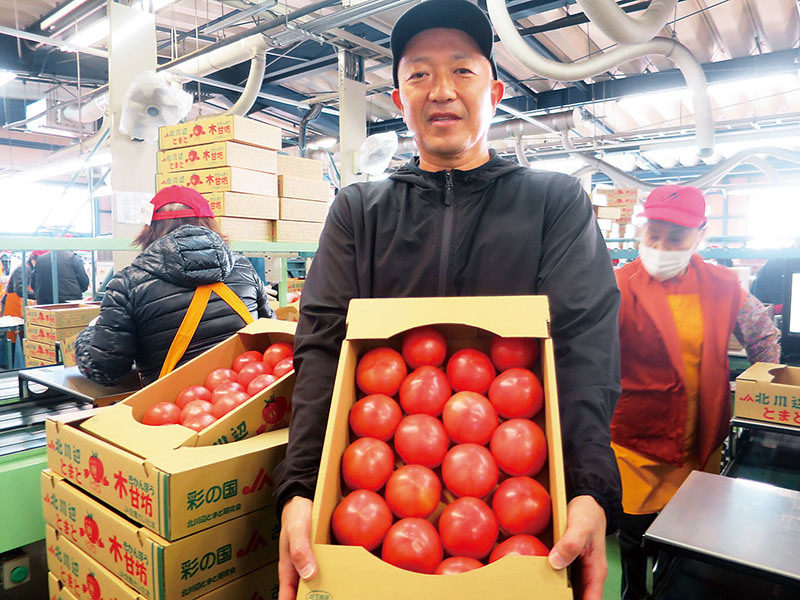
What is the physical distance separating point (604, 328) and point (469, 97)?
1.98 ft

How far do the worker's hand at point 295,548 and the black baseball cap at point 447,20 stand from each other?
1039mm

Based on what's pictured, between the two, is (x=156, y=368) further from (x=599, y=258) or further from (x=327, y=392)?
(x=599, y=258)

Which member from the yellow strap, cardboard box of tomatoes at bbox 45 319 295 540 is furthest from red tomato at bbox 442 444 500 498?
the yellow strap

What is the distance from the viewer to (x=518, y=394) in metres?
0.99

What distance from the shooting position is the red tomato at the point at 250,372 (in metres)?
1.68

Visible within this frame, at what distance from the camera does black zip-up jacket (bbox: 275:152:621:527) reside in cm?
103

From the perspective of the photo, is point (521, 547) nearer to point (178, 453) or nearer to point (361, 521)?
point (361, 521)

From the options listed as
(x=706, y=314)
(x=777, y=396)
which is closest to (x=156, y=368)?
(x=706, y=314)

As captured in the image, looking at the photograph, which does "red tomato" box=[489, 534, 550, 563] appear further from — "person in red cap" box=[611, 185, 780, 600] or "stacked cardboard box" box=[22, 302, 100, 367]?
"stacked cardboard box" box=[22, 302, 100, 367]

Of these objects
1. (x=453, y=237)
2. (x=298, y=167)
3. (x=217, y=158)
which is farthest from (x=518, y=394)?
(x=298, y=167)

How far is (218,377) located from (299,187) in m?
3.21

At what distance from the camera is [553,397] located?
915 mm

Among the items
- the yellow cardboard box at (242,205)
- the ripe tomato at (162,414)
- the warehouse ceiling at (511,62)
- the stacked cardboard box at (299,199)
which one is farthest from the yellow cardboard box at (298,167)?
the ripe tomato at (162,414)

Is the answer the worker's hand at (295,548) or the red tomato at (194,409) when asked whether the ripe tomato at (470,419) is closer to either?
the worker's hand at (295,548)
